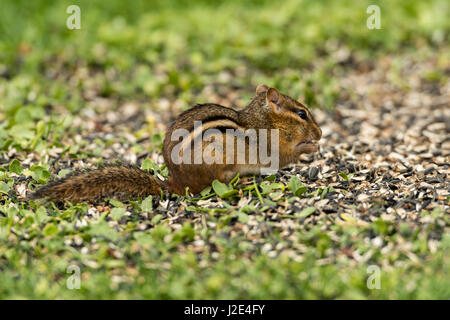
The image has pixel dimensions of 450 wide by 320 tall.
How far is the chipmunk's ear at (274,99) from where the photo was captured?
4.93 metres

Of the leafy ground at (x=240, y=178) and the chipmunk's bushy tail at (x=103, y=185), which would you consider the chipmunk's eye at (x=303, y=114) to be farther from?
the chipmunk's bushy tail at (x=103, y=185)

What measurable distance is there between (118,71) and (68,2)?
2.27 meters

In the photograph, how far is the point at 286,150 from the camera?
502cm

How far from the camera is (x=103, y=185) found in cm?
449

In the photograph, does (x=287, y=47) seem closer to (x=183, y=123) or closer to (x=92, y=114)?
(x=92, y=114)

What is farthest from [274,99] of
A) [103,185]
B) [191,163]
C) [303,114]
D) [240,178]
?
[103,185]

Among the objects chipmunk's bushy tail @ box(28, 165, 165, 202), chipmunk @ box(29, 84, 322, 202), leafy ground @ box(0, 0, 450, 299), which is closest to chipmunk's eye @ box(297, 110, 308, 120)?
chipmunk @ box(29, 84, 322, 202)

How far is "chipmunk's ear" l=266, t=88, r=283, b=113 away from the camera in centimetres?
493

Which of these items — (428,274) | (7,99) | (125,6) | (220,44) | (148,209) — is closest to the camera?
(428,274)

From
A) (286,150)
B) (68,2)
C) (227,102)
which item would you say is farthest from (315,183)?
(68,2)

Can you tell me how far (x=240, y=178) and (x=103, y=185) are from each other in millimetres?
1074

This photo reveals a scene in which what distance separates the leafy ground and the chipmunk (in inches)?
4.4

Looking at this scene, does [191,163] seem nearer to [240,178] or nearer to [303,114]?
[240,178]

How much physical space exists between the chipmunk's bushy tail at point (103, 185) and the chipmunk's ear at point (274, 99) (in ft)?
3.51
